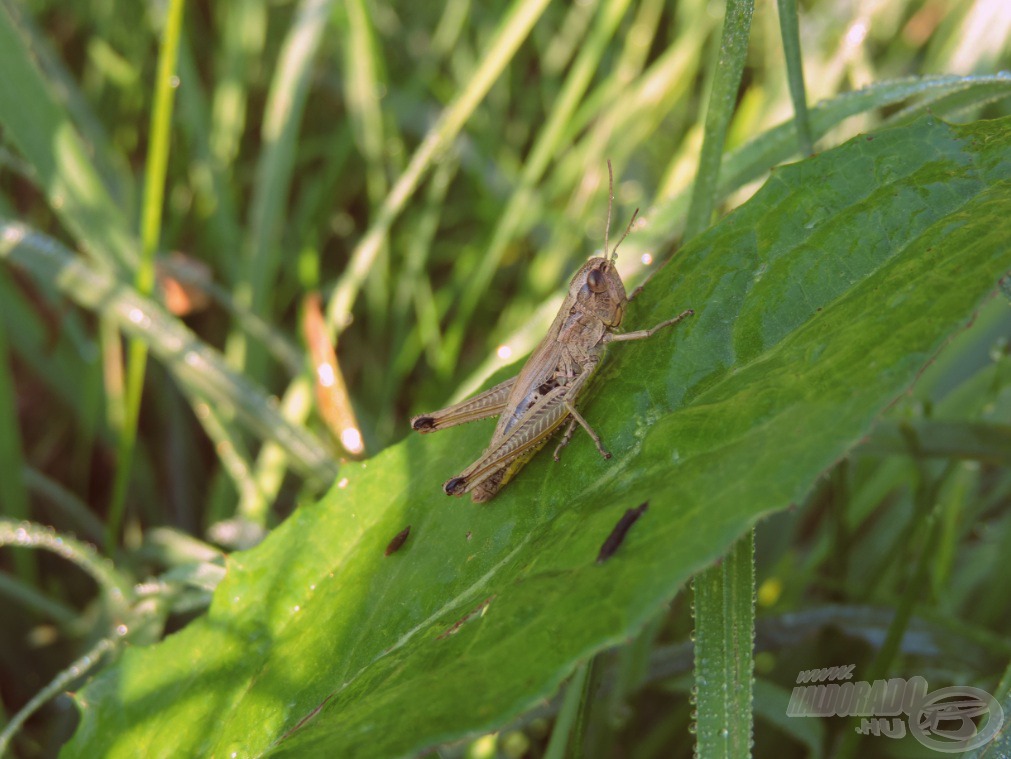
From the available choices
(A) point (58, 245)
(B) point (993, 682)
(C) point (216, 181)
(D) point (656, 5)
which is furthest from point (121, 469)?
(D) point (656, 5)

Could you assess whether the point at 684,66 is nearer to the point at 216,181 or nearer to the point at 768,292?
the point at 216,181

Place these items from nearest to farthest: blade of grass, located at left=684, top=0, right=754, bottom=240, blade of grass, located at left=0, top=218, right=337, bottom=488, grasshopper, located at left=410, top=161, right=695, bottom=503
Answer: blade of grass, located at left=684, top=0, right=754, bottom=240 < grasshopper, located at left=410, top=161, right=695, bottom=503 < blade of grass, located at left=0, top=218, right=337, bottom=488

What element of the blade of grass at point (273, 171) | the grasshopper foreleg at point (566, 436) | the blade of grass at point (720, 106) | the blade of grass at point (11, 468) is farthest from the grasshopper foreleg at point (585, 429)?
the blade of grass at point (11, 468)

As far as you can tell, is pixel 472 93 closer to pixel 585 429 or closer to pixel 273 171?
pixel 273 171

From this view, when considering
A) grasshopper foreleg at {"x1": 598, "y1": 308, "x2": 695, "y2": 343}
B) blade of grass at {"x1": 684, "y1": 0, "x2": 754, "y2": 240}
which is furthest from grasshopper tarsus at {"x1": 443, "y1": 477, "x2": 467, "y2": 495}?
blade of grass at {"x1": 684, "y1": 0, "x2": 754, "y2": 240}

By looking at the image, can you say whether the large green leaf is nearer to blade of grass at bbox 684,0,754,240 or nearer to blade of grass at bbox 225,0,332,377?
blade of grass at bbox 684,0,754,240

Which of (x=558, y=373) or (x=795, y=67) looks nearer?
(x=795, y=67)

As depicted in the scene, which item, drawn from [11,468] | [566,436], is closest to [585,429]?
[566,436]
